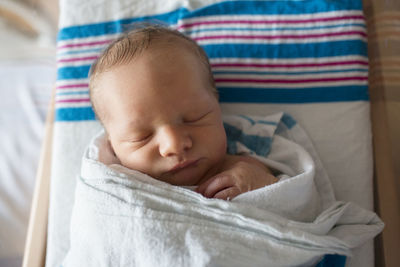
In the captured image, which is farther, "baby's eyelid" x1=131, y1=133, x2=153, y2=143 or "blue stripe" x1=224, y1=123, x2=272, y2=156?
"blue stripe" x1=224, y1=123, x2=272, y2=156

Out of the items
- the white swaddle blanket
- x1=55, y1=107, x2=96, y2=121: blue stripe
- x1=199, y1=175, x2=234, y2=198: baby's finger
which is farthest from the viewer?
x1=55, y1=107, x2=96, y2=121: blue stripe

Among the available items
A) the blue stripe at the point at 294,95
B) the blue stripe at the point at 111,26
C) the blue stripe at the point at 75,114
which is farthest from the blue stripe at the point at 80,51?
the blue stripe at the point at 294,95

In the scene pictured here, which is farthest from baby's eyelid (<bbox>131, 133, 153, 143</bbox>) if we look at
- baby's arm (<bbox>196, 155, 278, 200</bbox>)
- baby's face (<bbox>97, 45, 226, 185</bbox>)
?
baby's arm (<bbox>196, 155, 278, 200</bbox>)

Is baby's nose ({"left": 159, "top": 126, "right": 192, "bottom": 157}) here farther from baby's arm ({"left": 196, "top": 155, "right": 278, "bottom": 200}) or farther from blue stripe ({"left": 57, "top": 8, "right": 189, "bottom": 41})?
blue stripe ({"left": 57, "top": 8, "right": 189, "bottom": 41})

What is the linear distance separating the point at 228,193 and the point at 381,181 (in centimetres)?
43

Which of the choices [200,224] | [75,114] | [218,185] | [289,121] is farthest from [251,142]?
[75,114]

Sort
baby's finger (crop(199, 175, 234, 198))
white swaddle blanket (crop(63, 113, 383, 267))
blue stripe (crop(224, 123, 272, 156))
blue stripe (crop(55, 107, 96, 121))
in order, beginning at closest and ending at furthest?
white swaddle blanket (crop(63, 113, 383, 267)) → baby's finger (crop(199, 175, 234, 198)) → blue stripe (crop(224, 123, 272, 156)) → blue stripe (crop(55, 107, 96, 121))

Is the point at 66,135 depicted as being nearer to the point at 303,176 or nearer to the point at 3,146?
the point at 3,146

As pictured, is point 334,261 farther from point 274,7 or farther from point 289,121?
point 274,7

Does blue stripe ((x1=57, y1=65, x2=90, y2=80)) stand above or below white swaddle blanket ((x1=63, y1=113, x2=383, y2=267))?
above

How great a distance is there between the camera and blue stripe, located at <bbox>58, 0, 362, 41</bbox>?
1083 mm

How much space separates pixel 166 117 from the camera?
0.81 metres

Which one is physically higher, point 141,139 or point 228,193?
point 141,139

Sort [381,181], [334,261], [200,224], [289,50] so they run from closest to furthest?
1. [200,224]
2. [334,261]
3. [381,181]
4. [289,50]
